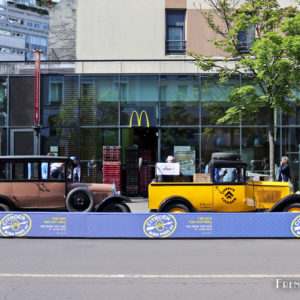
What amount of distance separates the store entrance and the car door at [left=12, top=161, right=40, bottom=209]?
7.67 m

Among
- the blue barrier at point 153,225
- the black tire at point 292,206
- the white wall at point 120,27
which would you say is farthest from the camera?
the white wall at point 120,27

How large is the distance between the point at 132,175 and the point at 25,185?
8280 millimetres

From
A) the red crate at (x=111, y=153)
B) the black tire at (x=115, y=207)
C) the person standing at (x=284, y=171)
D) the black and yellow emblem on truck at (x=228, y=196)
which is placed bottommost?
the black tire at (x=115, y=207)

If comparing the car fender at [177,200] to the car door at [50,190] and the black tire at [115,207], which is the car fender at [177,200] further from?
the car door at [50,190]

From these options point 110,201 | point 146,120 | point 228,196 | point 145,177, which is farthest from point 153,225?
point 146,120

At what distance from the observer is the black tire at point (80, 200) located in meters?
10.7

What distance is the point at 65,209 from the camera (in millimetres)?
11039

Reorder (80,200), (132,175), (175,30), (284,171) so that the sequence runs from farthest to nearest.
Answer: (175,30), (132,175), (284,171), (80,200)

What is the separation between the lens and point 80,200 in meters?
10.8

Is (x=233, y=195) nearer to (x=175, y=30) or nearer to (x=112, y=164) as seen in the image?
(x=112, y=164)

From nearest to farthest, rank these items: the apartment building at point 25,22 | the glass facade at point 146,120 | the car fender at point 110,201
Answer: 1. the car fender at point 110,201
2. the glass facade at point 146,120
3. the apartment building at point 25,22
